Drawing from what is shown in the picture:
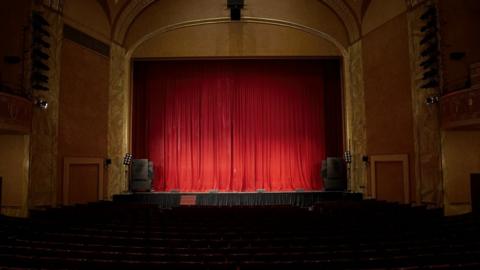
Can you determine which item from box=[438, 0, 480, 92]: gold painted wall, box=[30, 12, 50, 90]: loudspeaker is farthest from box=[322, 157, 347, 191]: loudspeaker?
box=[30, 12, 50, 90]: loudspeaker

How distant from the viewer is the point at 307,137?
13.6m

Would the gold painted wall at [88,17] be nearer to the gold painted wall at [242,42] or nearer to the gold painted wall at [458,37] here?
the gold painted wall at [242,42]

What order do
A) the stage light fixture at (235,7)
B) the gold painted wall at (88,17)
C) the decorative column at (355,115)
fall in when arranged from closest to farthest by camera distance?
the gold painted wall at (88,17) → the decorative column at (355,115) → the stage light fixture at (235,7)

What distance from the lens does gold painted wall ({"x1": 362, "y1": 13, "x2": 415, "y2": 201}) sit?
32.0 feet

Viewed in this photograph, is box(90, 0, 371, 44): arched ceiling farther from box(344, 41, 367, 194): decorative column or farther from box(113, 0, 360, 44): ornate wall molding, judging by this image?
box(344, 41, 367, 194): decorative column

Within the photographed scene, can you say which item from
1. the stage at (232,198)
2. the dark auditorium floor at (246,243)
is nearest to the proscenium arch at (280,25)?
the stage at (232,198)

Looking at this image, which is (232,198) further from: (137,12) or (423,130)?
(137,12)

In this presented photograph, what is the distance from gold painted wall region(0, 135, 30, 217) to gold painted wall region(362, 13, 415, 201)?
8.99m

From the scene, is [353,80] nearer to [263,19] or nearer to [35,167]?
[263,19]

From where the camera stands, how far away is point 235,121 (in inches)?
546

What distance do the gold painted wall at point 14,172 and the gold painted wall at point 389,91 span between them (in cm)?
899

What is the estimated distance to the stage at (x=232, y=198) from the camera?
1144 cm

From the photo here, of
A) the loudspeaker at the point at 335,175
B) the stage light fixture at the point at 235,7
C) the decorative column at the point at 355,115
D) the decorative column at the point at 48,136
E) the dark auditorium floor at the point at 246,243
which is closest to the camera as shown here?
the dark auditorium floor at the point at 246,243

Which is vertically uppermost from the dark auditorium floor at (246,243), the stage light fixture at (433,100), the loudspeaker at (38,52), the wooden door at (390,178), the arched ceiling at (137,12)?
the arched ceiling at (137,12)
